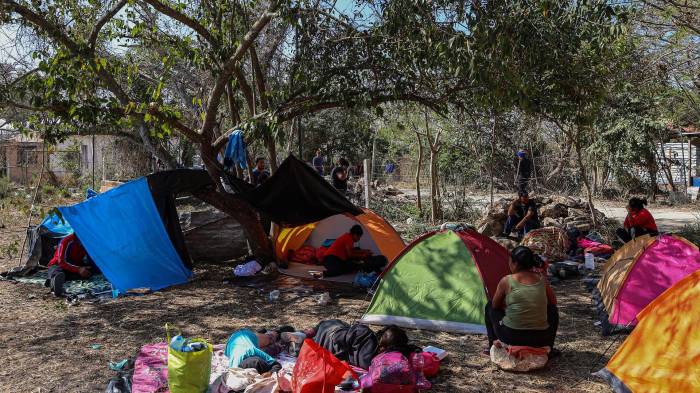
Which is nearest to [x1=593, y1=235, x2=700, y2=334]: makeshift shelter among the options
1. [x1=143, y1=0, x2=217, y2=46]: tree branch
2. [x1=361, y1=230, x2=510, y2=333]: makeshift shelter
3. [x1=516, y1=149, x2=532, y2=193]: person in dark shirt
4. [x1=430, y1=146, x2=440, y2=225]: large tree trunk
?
[x1=361, y1=230, x2=510, y2=333]: makeshift shelter

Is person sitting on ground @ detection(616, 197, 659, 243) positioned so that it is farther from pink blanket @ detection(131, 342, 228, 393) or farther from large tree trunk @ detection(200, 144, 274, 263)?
pink blanket @ detection(131, 342, 228, 393)

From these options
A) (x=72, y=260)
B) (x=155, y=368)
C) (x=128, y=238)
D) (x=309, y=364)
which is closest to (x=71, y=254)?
(x=72, y=260)

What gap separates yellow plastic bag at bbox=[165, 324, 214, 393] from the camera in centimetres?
374

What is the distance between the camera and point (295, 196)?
743cm

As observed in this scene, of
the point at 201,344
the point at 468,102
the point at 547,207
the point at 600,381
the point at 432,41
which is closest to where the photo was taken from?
the point at 201,344

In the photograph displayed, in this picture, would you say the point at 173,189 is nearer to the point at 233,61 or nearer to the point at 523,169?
the point at 233,61

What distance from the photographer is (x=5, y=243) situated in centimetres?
1031

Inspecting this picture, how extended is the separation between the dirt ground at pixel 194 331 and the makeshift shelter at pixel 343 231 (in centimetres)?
113

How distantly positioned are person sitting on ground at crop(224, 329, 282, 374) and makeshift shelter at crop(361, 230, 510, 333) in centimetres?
135

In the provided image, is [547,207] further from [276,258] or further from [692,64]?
[276,258]

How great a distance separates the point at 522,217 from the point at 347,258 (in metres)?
3.82

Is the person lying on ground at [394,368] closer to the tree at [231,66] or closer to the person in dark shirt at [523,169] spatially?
the tree at [231,66]

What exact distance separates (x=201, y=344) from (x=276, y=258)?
4398 millimetres

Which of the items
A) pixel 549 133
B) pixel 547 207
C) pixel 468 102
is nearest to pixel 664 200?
pixel 549 133
